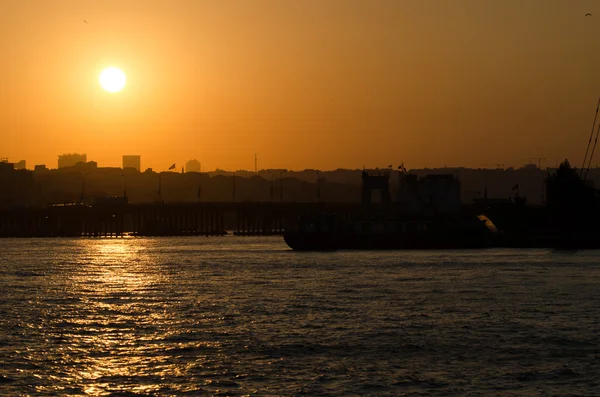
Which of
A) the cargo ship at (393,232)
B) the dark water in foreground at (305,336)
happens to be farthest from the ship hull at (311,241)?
the dark water in foreground at (305,336)

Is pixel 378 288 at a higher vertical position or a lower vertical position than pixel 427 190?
lower

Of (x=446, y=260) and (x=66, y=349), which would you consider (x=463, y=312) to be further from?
(x=446, y=260)

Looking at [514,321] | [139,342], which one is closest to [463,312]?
[514,321]

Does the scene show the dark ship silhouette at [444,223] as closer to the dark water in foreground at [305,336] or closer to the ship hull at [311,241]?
the ship hull at [311,241]

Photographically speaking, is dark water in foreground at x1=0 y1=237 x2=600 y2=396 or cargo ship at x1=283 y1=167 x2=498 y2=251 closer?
dark water in foreground at x1=0 y1=237 x2=600 y2=396

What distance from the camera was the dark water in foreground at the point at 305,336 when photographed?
34.8 meters

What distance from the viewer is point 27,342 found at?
44812mm

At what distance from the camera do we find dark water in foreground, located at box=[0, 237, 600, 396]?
34844 millimetres

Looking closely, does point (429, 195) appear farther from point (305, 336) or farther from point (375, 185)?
point (305, 336)

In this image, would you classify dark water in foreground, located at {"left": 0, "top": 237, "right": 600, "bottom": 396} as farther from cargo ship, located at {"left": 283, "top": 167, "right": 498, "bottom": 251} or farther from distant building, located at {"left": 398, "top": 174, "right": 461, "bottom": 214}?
distant building, located at {"left": 398, "top": 174, "right": 461, "bottom": 214}

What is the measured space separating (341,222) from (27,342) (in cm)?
10999

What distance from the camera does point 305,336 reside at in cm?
4531

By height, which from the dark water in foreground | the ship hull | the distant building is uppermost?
the distant building

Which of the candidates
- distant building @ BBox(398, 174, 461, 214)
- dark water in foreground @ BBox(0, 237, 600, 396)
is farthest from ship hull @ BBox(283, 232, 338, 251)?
dark water in foreground @ BBox(0, 237, 600, 396)
